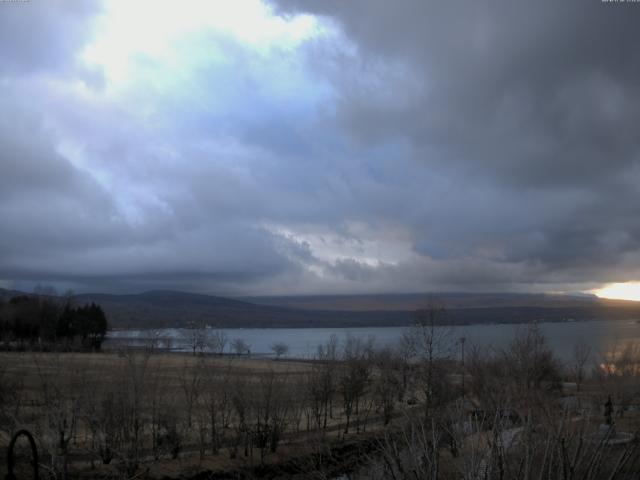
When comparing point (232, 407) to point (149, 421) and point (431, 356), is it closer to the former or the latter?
point (149, 421)

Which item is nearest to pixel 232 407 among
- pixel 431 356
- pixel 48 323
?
pixel 431 356

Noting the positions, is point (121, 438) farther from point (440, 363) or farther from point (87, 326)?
point (87, 326)

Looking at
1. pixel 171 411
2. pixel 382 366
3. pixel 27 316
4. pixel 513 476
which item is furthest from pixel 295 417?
pixel 27 316

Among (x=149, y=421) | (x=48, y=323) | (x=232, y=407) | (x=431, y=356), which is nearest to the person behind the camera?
(x=149, y=421)

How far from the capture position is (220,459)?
3450cm

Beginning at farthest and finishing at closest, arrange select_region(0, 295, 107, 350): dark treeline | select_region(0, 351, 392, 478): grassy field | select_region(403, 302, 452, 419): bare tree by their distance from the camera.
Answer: select_region(0, 295, 107, 350): dark treeline → select_region(403, 302, 452, 419): bare tree → select_region(0, 351, 392, 478): grassy field

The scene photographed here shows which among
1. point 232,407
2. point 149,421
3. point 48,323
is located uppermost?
point 48,323

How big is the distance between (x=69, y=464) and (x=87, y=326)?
120360mm

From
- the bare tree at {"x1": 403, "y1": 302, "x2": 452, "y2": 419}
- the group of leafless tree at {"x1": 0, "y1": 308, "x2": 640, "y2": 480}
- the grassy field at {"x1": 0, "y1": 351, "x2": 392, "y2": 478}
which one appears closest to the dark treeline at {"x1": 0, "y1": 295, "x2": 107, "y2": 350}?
the group of leafless tree at {"x1": 0, "y1": 308, "x2": 640, "y2": 480}

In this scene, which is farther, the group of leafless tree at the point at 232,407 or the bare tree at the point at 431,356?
the bare tree at the point at 431,356

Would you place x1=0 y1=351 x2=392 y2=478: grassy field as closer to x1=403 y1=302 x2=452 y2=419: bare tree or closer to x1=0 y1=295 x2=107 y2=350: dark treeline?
x1=403 y1=302 x2=452 y2=419: bare tree

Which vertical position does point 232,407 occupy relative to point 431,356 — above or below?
below

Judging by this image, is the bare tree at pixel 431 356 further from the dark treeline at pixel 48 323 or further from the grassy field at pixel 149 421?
the dark treeline at pixel 48 323

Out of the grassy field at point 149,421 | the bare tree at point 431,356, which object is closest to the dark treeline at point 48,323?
the bare tree at point 431,356
